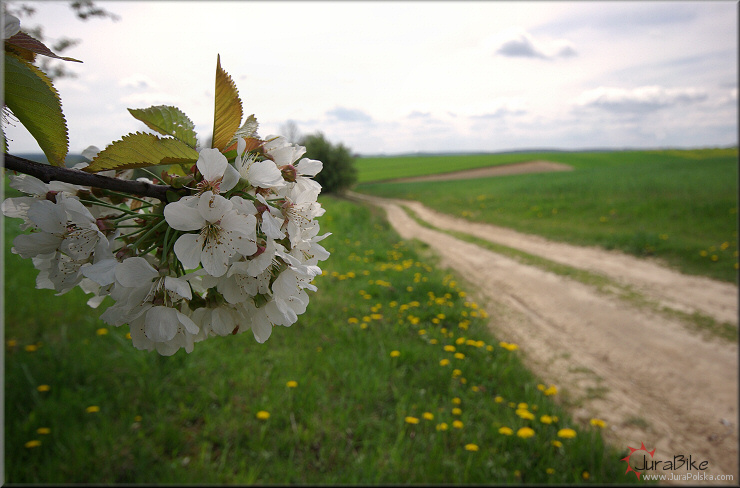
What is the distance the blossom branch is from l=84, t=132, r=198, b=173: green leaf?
0.08 feet

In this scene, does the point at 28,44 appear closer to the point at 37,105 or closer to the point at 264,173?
the point at 37,105

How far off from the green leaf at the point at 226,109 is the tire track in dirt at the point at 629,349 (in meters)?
3.54

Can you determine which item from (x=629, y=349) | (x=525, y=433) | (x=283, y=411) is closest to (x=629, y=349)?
(x=629, y=349)

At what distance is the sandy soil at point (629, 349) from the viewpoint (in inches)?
159

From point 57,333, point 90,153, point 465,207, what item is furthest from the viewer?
point 465,207

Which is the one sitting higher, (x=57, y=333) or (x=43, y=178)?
(x=43, y=178)

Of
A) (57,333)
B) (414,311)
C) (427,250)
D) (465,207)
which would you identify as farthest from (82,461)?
(465,207)

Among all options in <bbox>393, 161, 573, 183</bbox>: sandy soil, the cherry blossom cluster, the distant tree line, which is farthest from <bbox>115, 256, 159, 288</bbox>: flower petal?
<bbox>393, 161, 573, 183</bbox>: sandy soil

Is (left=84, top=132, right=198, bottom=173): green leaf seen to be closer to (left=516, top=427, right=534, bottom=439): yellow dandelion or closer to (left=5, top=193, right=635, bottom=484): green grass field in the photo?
(left=5, top=193, right=635, bottom=484): green grass field

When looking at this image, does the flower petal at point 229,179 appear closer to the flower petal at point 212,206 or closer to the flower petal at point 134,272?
the flower petal at point 212,206

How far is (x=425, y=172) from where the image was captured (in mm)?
40062

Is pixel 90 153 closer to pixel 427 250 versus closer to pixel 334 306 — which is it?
pixel 334 306

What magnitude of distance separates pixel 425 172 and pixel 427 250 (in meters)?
29.9

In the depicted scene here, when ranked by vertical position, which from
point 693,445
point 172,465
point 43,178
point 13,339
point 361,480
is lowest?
point 693,445
